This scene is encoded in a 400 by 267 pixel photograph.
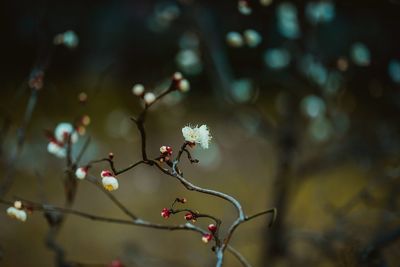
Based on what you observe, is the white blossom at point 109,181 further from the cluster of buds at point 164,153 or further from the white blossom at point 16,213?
the white blossom at point 16,213

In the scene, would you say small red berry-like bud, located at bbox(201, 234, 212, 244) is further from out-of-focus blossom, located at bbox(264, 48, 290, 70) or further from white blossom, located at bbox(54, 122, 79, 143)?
out-of-focus blossom, located at bbox(264, 48, 290, 70)

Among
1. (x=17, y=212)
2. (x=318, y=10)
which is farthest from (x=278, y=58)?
(x=17, y=212)

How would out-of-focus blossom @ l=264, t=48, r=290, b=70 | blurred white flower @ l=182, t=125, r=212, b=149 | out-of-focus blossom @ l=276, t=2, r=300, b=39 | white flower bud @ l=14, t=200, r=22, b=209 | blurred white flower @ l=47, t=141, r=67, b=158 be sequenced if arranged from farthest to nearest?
out-of-focus blossom @ l=264, t=48, r=290, b=70 < out-of-focus blossom @ l=276, t=2, r=300, b=39 < blurred white flower @ l=47, t=141, r=67, b=158 < white flower bud @ l=14, t=200, r=22, b=209 < blurred white flower @ l=182, t=125, r=212, b=149

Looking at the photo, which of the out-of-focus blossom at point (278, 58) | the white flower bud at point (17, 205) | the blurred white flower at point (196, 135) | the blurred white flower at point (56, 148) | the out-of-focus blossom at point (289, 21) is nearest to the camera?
the blurred white flower at point (196, 135)

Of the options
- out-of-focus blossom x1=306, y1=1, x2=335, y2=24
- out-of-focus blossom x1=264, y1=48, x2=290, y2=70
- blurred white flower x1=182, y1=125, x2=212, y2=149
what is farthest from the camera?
out-of-focus blossom x1=264, y1=48, x2=290, y2=70

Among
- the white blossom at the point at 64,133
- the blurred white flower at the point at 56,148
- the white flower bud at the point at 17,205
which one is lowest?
the white flower bud at the point at 17,205

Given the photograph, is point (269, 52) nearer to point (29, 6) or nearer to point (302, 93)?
point (302, 93)

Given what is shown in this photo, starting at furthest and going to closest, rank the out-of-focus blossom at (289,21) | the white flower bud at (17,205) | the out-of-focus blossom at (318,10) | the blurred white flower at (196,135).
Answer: the out-of-focus blossom at (289,21)
the out-of-focus blossom at (318,10)
the white flower bud at (17,205)
the blurred white flower at (196,135)

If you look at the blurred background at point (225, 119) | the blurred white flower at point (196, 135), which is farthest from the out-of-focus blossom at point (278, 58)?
the blurred white flower at point (196, 135)

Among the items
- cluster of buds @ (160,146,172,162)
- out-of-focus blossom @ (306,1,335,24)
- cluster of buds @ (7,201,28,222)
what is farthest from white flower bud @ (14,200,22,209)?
out-of-focus blossom @ (306,1,335,24)

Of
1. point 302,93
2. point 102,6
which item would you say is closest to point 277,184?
point 302,93
